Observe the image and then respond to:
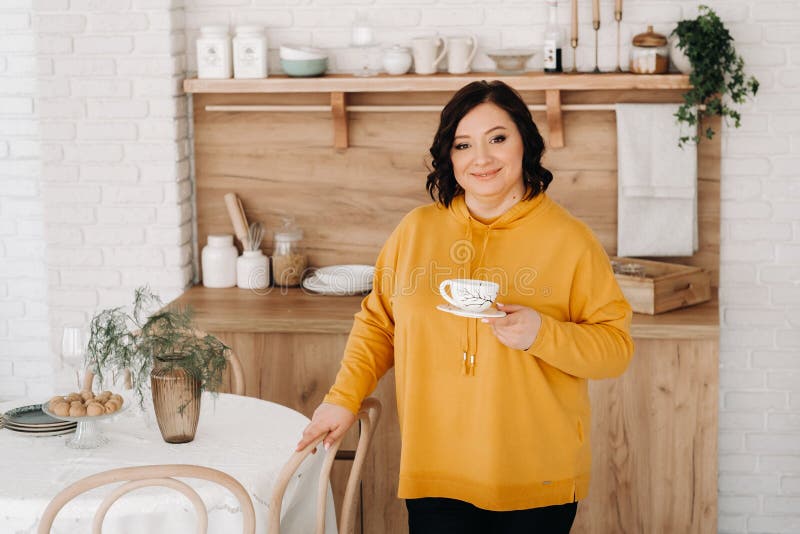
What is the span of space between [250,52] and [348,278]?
820mm

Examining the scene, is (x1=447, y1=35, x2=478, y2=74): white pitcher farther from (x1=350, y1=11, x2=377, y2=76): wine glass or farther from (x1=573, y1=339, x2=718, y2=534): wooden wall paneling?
(x1=573, y1=339, x2=718, y2=534): wooden wall paneling

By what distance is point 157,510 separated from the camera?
209 cm

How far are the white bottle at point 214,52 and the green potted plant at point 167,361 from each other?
4.93ft

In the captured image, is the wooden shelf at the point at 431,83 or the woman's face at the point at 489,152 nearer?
the woman's face at the point at 489,152

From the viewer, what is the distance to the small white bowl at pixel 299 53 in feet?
11.9

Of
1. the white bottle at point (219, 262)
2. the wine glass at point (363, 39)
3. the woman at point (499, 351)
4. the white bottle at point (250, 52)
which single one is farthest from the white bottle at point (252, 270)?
the woman at point (499, 351)

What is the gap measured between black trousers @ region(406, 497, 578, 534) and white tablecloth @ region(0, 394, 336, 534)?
309 millimetres

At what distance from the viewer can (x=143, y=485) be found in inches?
76.8

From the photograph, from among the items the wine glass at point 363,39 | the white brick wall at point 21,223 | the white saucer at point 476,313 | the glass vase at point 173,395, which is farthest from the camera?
the white brick wall at point 21,223

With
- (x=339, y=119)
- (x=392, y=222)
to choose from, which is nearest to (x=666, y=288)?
(x=392, y=222)

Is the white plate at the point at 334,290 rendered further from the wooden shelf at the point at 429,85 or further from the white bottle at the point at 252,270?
the wooden shelf at the point at 429,85

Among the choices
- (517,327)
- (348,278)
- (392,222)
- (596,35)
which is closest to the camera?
(517,327)

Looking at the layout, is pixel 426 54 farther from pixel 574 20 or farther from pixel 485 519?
pixel 485 519

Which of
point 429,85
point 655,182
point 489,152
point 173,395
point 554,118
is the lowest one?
point 173,395
